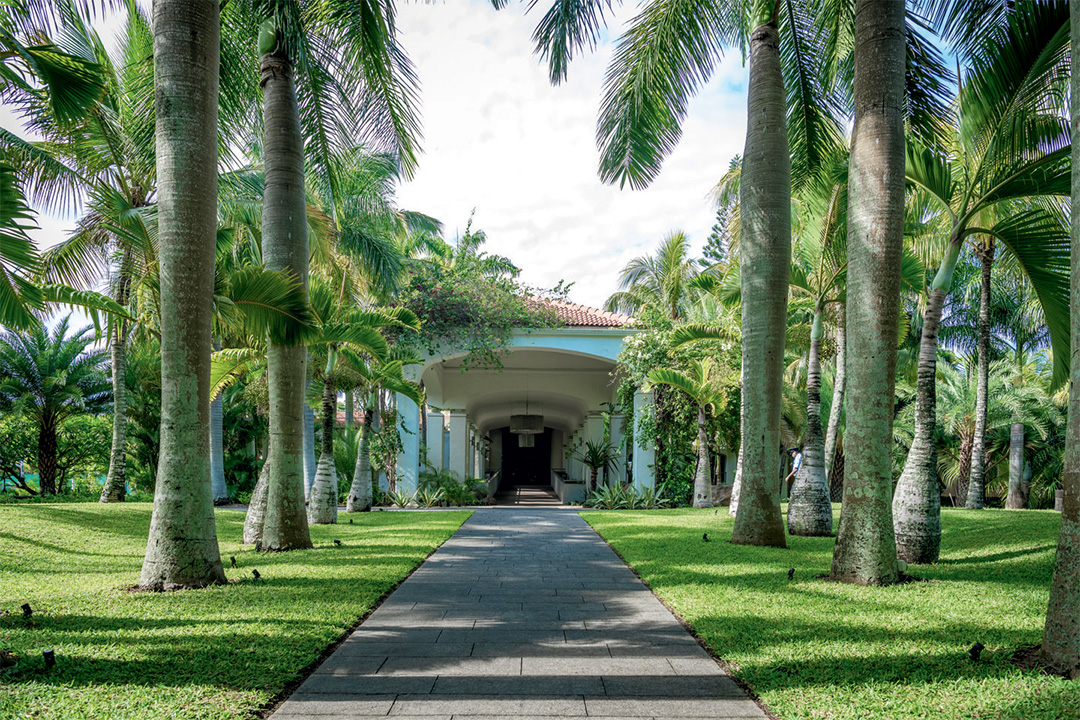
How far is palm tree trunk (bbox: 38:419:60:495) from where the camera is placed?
1723 centimetres

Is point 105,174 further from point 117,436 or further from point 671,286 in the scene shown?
point 671,286

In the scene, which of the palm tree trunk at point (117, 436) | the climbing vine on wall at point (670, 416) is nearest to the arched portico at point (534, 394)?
the climbing vine on wall at point (670, 416)

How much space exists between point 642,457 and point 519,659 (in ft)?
48.2

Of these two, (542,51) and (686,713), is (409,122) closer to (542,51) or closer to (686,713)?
(542,51)

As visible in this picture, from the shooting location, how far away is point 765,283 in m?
8.48

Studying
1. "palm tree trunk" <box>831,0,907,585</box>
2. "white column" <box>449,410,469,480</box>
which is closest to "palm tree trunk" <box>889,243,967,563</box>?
"palm tree trunk" <box>831,0,907,585</box>

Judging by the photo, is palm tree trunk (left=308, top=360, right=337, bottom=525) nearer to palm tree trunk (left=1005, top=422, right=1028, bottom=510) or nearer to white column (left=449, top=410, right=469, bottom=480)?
white column (left=449, top=410, right=469, bottom=480)

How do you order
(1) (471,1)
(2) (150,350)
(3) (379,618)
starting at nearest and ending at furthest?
(3) (379,618) → (1) (471,1) → (2) (150,350)

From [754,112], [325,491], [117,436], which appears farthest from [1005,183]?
[117,436]

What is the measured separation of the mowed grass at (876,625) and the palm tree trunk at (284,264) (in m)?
3.97

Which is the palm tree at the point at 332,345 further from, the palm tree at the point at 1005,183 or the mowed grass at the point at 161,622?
the palm tree at the point at 1005,183

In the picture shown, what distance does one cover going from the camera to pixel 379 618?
4.93m

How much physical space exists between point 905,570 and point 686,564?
2.01 meters

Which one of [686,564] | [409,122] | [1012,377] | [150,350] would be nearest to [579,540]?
[686,564]
